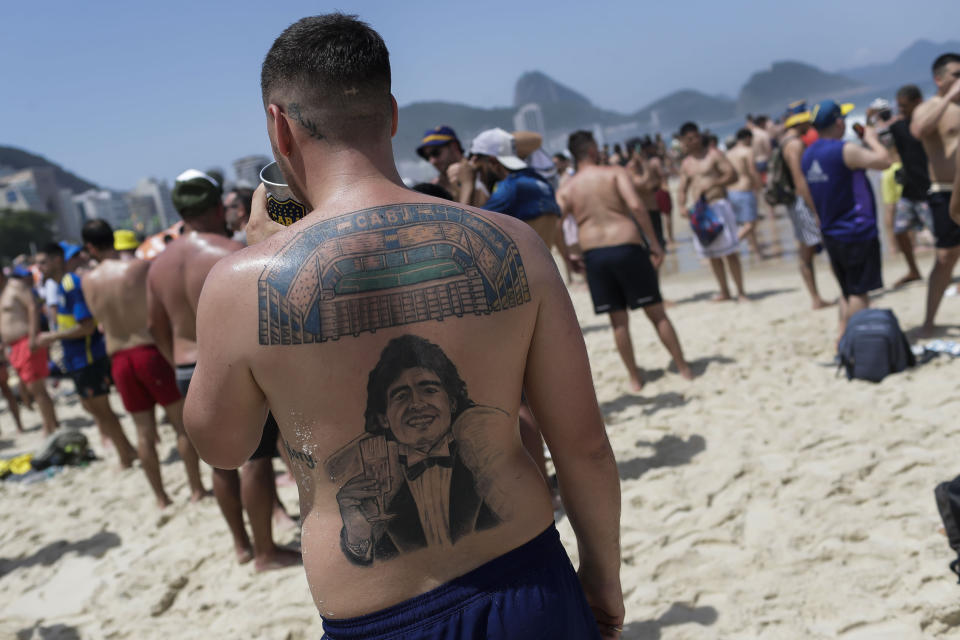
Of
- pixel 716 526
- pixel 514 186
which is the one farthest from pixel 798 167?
pixel 716 526

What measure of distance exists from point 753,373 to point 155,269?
13.1ft

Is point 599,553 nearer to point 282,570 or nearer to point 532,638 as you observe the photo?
point 532,638

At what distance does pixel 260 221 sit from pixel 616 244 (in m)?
3.57

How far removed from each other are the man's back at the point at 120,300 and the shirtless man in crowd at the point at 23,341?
10.2 feet

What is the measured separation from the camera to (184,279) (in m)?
3.59

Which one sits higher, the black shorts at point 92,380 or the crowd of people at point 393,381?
the crowd of people at point 393,381

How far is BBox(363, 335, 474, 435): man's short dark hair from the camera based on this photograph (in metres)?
1.19

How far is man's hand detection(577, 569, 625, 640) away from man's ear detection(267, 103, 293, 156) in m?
1.01

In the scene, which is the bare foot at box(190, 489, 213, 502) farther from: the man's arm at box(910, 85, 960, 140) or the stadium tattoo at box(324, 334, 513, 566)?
the man's arm at box(910, 85, 960, 140)

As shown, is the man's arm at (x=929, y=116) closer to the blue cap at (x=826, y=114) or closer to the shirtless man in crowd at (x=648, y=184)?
the blue cap at (x=826, y=114)

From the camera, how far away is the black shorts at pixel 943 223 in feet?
16.3

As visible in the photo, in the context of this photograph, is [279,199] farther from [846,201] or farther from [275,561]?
[846,201]

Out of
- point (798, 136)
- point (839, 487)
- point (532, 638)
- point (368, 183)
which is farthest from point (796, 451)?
point (798, 136)

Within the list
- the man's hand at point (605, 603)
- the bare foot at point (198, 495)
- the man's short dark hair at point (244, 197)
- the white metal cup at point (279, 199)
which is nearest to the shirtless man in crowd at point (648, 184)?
the man's short dark hair at point (244, 197)
